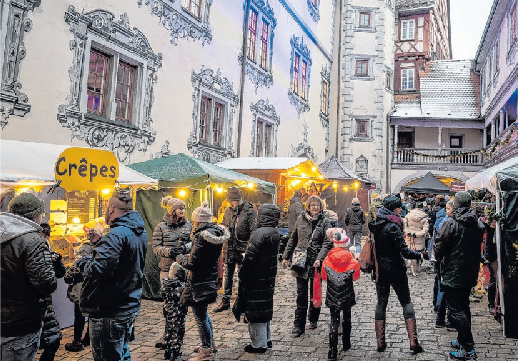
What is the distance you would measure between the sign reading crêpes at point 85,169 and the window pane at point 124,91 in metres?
3.79

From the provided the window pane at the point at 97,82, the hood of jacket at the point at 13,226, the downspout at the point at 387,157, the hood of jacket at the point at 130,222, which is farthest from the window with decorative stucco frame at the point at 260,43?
the downspout at the point at 387,157

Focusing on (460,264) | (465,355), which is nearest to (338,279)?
(460,264)

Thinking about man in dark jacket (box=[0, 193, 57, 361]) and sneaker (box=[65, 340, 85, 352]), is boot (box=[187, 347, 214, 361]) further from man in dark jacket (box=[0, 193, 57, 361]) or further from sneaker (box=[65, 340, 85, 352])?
man in dark jacket (box=[0, 193, 57, 361])

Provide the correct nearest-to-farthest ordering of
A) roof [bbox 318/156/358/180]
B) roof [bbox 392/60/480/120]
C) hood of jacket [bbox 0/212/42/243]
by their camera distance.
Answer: hood of jacket [bbox 0/212/42/243], roof [bbox 318/156/358/180], roof [bbox 392/60/480/120]

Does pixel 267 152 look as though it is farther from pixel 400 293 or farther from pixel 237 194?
pixel 400 293

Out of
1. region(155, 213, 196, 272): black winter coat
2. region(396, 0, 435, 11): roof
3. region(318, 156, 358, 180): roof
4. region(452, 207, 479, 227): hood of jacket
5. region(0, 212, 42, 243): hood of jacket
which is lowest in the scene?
region(155, 213, 196, 272): black winter coat

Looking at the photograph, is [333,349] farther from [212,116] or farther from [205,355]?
[212,116]

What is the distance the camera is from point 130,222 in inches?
136

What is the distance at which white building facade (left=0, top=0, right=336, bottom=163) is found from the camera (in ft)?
22.0

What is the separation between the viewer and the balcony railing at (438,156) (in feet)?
78.6

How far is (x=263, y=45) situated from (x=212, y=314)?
1148 cm

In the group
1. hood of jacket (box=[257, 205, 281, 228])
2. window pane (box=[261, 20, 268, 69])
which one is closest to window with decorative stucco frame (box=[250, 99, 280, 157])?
window pane (box=[261, 20, 268, 69])

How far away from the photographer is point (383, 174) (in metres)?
24.5

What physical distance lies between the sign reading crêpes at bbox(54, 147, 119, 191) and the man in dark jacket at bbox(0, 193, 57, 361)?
1782 millimetres
